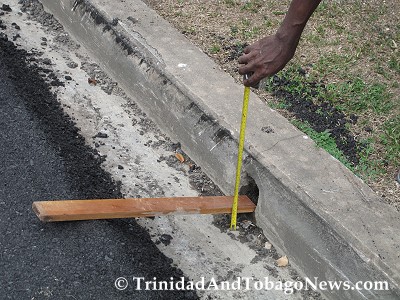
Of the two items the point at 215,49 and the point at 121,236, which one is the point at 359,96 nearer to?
the point at 215,49

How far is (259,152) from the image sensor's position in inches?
153

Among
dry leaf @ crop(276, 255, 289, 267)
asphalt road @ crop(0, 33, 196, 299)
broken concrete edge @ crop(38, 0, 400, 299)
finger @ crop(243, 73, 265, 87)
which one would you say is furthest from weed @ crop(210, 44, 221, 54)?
dry leaf @ crop(276, 255, 289, 267)

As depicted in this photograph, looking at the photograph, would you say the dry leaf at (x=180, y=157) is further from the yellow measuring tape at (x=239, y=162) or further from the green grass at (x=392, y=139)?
the green grass at (x=392, y=139)

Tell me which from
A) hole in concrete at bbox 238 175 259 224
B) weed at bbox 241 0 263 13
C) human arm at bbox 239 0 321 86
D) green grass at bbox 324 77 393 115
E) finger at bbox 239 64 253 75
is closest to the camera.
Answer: human arm at bbox 239 0 321 86

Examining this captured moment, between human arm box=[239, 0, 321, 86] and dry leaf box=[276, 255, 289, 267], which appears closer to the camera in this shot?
human arm box=[239, 0, 321, 86]

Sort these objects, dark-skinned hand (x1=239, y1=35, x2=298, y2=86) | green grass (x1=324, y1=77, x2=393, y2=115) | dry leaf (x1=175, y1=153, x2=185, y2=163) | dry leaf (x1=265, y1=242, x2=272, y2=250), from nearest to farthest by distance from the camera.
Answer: dark-skinned hand (x1=239, y1=35, x2=298, y2=86) < dry leaf (x1=265, y1=242, x2=272, y2=250) < dry leaf (x1=175, y1=153, x2=185, y2=163) < green grass (x1=324, y1=77, x2=393, y2=115)

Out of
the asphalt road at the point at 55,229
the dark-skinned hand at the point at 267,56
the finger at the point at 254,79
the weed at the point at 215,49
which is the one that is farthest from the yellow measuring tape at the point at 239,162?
the weed at the point at 215,49

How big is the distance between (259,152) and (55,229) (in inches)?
45.2

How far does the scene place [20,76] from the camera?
4.84 metres

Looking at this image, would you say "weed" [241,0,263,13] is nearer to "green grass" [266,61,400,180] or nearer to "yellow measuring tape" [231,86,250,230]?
"green grass" [266,61,400,180]

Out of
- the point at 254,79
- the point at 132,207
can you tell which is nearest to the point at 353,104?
the point at 254,79

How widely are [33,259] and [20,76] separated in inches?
68.3

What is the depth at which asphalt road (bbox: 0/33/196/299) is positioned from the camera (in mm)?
3416

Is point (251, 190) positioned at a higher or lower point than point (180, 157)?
higher
